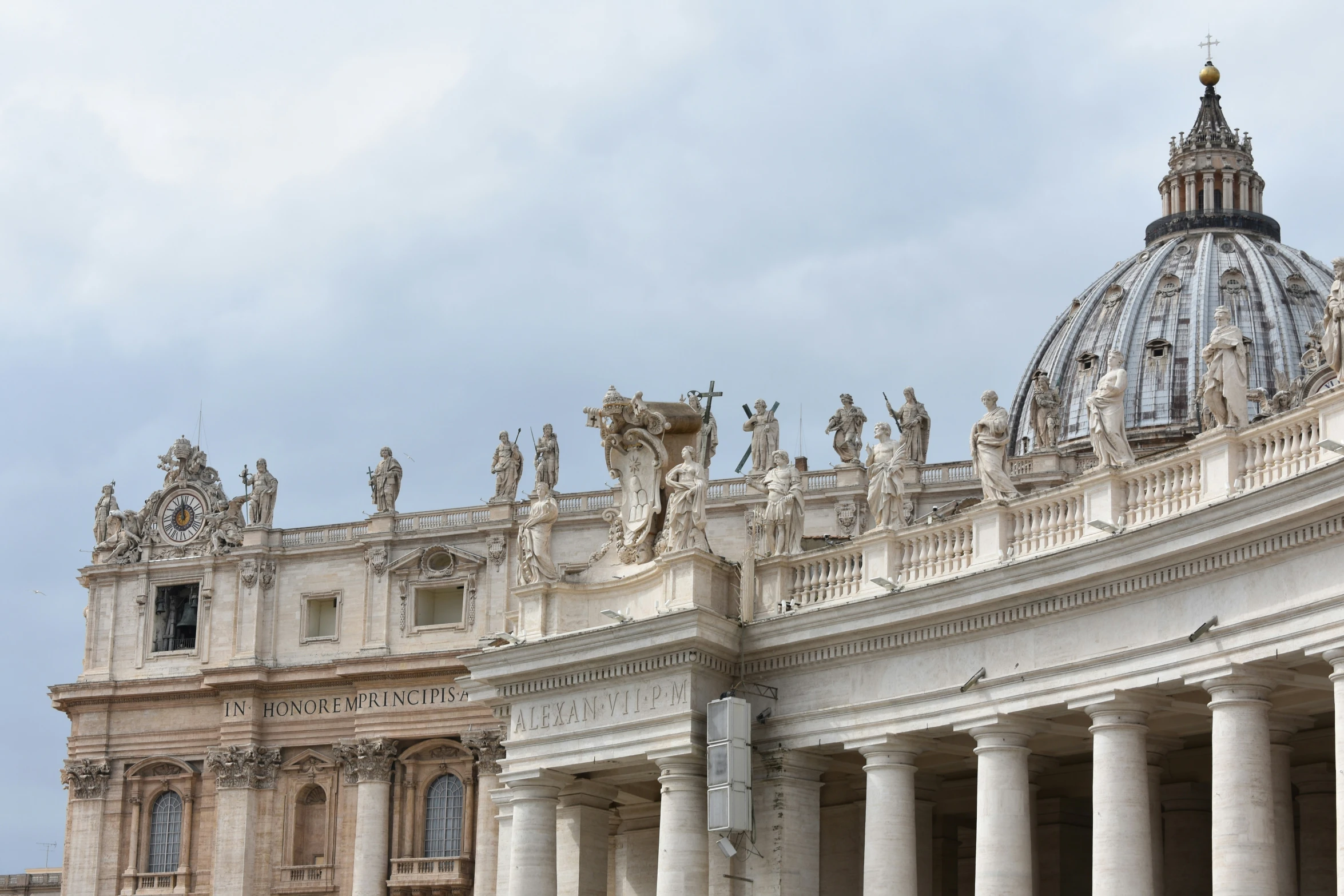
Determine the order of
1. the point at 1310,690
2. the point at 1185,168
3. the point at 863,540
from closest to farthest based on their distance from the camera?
the point at 1310,690, the point at 863,540, the point at 1185,168

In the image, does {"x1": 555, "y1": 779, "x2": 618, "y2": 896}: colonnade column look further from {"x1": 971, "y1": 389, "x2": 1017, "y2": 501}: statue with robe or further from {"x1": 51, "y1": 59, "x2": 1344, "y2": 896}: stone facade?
{"x1": 971, "y1": 389, "x2": 1017, "y2": 501}: statue with robe

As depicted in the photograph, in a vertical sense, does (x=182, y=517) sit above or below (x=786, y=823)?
above

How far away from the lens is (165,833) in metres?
86.5

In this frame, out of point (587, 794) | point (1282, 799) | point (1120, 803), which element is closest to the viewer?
point (1120, 803)

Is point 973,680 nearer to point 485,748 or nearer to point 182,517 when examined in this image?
point 485,748

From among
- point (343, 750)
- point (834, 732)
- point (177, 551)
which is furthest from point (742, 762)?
point (177, 551)

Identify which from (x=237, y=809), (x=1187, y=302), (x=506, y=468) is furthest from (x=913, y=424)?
(x=1187, y=302)

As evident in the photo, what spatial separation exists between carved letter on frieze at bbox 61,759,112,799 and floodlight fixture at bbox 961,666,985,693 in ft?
203

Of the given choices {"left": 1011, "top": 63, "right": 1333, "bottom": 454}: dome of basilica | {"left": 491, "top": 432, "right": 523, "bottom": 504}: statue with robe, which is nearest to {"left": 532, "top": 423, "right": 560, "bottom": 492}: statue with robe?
{"left": 491, "top": 432, "right": 523, "bottom": 504}: statue with robe

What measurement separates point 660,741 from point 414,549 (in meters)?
51.2

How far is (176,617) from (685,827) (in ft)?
190

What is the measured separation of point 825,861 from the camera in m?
36.6

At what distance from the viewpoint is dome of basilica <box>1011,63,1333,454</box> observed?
125125mm

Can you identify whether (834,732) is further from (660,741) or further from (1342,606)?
(1342,606)
